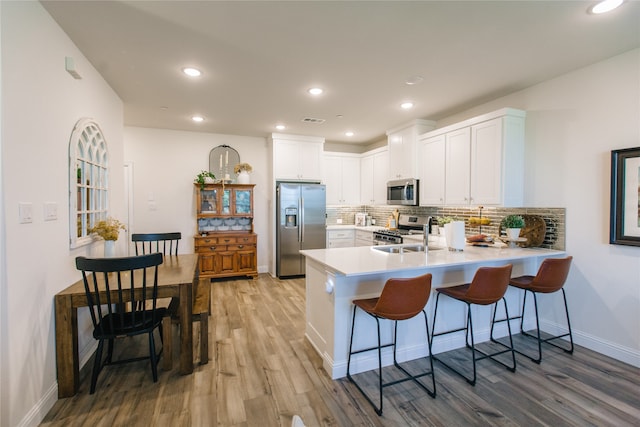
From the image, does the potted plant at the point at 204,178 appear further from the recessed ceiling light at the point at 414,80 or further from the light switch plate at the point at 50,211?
the recessed ceiling light at the point at 414,80

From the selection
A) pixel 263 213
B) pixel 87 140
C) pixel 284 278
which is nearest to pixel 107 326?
pixel 87 140

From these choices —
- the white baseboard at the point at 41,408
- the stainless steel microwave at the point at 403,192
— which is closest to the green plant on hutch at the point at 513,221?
the stainless steel microwave at the point at 403,192

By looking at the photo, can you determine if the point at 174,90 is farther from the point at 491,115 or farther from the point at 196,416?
the point at 491,115

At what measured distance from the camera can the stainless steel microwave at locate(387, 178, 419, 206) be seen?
4.44m

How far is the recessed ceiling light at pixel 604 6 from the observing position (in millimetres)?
1894

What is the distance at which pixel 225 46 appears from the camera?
2.41 m

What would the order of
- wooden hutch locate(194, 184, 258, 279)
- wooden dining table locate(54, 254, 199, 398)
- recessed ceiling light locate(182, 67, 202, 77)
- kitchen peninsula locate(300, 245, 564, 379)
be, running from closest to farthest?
wooden dining table locate(54, 254, 199, 398) < kitchen peninsula locate(300, 245, 564, 379) < recessed ceiling light locate(182, 67, 202, 77) < wooden hutch locate(194, 184, 258, 279)

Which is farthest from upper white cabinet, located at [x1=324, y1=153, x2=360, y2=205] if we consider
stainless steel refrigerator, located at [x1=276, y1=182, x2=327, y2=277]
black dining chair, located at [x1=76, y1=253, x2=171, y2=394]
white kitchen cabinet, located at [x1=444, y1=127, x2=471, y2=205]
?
black dining chair, located at [x1=76, y1=253, x2=171, y2=394]

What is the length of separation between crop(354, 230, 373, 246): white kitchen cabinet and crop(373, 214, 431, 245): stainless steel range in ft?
0.77

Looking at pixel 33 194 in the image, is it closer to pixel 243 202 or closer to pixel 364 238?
pixel 243 202

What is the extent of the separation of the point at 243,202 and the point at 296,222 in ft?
3.39

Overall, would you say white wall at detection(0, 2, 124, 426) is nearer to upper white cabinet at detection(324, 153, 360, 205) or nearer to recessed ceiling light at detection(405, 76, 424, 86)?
recessed ceiling light at detection(405, 76, 424, 86)

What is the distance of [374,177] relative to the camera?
18.4 ft

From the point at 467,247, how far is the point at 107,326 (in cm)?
348
